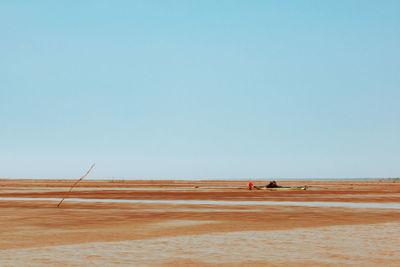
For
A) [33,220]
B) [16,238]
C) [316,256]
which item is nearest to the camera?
[316,256]

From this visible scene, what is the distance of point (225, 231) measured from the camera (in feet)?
58.4

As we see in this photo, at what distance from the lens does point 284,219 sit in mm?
22828

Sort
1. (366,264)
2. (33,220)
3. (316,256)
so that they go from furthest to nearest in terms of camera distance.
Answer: (33,220) → (316,256) → (366,264)

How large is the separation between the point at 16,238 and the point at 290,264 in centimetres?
917

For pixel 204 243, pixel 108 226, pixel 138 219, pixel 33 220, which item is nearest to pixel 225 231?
pixel 204 243

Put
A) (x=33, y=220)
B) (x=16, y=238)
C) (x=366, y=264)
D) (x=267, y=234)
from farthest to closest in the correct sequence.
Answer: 1. (x=33, y=220)
2. (x=267, y=234)
3. (x=16, y=238)
4. (x=366, y=264)

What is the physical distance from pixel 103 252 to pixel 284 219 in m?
11.9

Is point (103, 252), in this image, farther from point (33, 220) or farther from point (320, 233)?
point (33, 220)

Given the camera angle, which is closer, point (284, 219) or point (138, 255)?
point (138, 255)

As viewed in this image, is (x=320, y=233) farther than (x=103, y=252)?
Yes

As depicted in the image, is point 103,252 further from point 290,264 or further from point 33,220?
point 33,220

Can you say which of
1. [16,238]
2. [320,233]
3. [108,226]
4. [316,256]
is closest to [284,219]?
[320,233]

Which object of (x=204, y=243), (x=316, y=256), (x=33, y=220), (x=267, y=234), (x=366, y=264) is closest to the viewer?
(x=366, y=264)

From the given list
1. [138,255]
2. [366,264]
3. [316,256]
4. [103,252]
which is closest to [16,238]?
[103,252]
